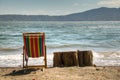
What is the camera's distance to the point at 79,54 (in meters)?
8.95

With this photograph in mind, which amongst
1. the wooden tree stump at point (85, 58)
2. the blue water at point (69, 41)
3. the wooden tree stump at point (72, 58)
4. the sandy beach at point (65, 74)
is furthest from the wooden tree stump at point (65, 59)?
the blue water at point (69, 41)

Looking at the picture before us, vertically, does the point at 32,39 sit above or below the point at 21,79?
above

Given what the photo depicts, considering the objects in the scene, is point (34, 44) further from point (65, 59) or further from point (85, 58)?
point (85, 58)

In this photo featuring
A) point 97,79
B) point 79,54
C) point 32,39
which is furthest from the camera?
point 79,54

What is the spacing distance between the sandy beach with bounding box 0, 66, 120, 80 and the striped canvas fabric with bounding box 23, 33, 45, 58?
1.61 ft

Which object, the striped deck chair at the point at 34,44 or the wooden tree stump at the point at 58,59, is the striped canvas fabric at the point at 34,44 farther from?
the wooden tree stump at the point at 58,59

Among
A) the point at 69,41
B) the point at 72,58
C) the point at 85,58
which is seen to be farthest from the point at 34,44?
the point at 69,41

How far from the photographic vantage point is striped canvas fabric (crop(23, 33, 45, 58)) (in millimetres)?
8000

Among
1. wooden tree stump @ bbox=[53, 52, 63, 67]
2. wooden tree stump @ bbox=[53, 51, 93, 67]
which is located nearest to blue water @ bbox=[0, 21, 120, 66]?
wooden tree stump @ bbox=[53, 52, 63, 67]

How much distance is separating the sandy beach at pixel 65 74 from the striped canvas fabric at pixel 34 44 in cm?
49

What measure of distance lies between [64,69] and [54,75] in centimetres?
84

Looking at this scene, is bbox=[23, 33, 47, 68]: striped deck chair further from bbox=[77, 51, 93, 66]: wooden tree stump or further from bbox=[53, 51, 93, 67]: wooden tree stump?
bbox=[77, 51, 93, 66]: wooden tree stump

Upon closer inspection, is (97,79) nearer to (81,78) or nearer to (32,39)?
(81,78)

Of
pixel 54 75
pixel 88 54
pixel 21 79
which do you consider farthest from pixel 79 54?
pixel 21 79
